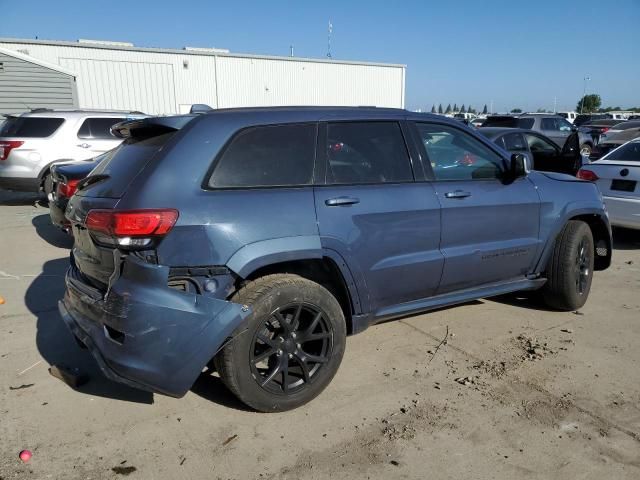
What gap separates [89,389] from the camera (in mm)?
3463

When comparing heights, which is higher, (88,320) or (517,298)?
(88,320)

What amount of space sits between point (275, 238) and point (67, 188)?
409 cm

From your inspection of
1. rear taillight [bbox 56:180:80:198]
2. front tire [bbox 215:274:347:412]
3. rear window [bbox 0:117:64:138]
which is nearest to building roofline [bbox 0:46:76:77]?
rear window [bbox 0:117:64:138]

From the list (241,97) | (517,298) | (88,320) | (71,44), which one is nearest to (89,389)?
(88,320)

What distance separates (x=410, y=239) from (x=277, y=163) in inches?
41.8

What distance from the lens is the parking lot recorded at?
2729 millimetres

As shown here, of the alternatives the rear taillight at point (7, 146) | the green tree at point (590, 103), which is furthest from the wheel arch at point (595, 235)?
the green tree at point (590, 103)

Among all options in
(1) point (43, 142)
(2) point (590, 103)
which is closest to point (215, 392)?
(1) point (43, 142)

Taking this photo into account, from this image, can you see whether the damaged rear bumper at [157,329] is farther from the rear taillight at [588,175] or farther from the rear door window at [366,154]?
the rear taillight at [588,175]

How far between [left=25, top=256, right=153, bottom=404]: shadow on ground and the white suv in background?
4.51 meters

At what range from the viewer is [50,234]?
7.91 meters

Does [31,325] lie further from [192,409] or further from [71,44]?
[71,44]

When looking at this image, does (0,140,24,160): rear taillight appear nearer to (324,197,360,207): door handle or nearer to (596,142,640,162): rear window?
(324,197,360,207): door handle

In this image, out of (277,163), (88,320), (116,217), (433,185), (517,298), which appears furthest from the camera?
(517,298)
